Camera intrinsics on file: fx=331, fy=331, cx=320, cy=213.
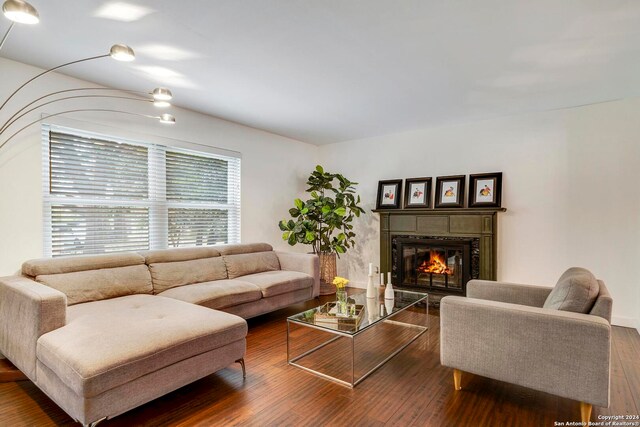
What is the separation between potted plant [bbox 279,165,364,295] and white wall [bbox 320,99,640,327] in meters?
1.29

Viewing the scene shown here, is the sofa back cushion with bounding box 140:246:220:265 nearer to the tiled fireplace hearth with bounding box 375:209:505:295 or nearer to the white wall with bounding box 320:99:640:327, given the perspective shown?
the tiled fireplace hearth with bounding box 375:209:505:295

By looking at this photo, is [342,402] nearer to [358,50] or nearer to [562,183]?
[358,50]

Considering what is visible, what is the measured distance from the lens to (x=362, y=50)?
2506 mm

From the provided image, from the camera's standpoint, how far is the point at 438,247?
14.9ft

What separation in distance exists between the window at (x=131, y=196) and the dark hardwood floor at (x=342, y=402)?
1.37 m

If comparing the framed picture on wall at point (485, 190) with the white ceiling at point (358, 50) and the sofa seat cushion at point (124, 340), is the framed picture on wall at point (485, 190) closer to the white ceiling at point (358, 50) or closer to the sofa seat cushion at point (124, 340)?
the white ceiling at point (358, 50)

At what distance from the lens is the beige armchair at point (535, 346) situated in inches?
68.4

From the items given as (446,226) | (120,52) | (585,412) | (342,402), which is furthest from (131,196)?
(585,412)

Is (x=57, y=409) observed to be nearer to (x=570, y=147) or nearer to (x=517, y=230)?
(x=517, y=230)

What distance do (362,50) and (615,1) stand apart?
4.94ft

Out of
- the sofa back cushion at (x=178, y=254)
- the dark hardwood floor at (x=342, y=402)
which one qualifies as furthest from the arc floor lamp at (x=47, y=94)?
the dark hardwood floor at (x=342, y=402)

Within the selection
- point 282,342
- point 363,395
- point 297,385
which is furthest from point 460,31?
point 282,342

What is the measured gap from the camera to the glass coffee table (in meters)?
2.45

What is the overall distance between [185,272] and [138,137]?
1512 millimetres
